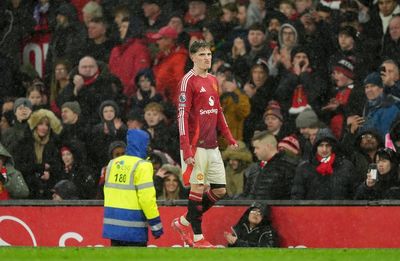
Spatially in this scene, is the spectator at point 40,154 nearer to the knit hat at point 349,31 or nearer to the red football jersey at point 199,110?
the knit hat at point 349,31

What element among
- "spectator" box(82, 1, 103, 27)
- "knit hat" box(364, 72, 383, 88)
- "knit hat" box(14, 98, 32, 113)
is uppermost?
"spectator" box(82, 1, 103, 27)

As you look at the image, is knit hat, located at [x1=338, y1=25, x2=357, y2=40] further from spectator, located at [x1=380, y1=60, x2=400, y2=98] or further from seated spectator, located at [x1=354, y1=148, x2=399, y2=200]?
seated spectator, located at [x1=354, y1=148, x2=399, y2=200]

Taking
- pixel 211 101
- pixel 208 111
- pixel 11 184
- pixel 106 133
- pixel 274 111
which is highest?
pixel 211 101

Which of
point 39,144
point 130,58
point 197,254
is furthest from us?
point 130,58

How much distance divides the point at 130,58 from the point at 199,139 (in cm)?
645

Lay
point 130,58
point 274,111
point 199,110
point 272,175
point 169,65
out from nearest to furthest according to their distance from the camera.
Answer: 1. point 199,110
2. point 272,175
3. point 274,111
4. point 169,65
5. point 130,58

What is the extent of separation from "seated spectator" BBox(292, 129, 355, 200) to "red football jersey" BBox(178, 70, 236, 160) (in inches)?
80.3

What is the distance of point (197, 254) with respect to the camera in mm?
13172

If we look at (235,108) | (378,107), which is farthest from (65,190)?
(378,107)

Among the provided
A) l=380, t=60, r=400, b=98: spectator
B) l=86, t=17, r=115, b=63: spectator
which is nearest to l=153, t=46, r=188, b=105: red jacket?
l=86, t=17, r=115, b=63: spectator

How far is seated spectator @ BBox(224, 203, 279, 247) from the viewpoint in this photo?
15.0 m

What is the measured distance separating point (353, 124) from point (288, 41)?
7.27ft

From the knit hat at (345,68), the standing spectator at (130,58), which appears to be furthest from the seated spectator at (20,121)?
the knit hat at (345,68)

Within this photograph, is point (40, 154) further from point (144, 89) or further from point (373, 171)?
point (373, 171)
